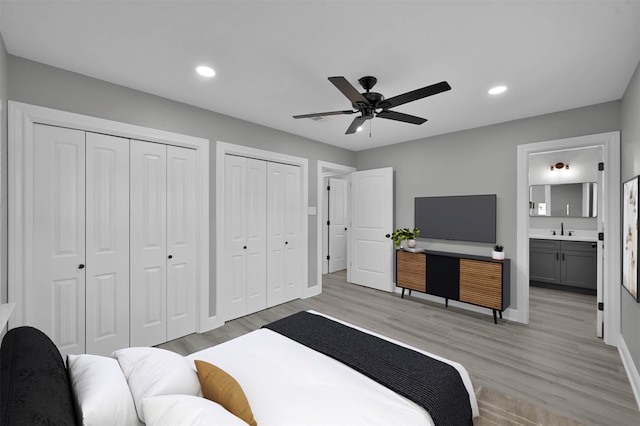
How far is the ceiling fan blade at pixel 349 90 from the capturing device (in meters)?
1.92

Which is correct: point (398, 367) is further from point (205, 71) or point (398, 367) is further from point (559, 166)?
point (559, 166)

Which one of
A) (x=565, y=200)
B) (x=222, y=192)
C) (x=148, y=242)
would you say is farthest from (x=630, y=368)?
(x=148, y=242)

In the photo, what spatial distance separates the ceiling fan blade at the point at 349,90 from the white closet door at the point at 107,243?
7.16 feet

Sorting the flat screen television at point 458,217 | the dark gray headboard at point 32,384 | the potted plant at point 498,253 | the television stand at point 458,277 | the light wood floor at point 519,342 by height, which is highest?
the flat screen television at point 458,217

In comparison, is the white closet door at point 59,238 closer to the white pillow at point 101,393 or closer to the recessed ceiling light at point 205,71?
the recessed ceiling light at point 205,71

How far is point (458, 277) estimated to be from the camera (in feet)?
12.6

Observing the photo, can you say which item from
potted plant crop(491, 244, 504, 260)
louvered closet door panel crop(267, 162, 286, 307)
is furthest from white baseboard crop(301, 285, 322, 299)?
potted plant crop(491, 244, 504, 260)

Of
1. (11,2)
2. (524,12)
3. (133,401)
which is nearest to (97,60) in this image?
(11,2)

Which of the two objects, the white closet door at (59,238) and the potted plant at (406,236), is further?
the potted plant at (406,236)

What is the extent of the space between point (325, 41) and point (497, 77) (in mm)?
1636

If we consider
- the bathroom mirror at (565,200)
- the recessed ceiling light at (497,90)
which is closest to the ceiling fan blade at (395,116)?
the recessed ceiling light at (497,90)

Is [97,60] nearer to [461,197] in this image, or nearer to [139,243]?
[139,243]

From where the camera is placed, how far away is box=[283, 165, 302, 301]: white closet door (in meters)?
4.29

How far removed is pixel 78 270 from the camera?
2484 mm
